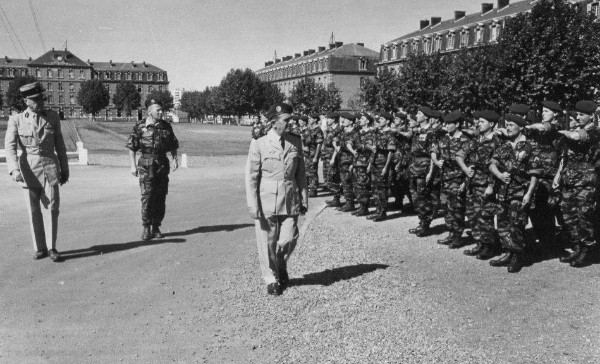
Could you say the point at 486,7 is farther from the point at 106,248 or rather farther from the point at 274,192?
the point at 274,192

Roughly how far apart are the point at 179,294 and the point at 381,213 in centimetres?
567

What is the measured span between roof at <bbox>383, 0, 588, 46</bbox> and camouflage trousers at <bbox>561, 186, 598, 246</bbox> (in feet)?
174

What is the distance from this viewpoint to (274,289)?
664cm

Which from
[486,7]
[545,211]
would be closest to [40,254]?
[545,211]

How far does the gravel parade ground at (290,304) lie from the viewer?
524 cm

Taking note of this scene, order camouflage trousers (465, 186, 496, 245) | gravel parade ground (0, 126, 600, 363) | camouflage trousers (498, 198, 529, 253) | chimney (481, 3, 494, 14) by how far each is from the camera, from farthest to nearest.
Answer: chimney (481, 3, 494, 14)
camouflage trousers (465, 186, 496, 245)
camouflage trousers (498, 198, 529, 253)
gravel parade ground (0, 126, 600, 363)

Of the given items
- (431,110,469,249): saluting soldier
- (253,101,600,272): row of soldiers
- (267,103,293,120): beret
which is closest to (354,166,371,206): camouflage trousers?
(253,101,600,272): row of soldiers

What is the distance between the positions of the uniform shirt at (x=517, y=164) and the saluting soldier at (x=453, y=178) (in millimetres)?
1024

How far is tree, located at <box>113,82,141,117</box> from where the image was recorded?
159m

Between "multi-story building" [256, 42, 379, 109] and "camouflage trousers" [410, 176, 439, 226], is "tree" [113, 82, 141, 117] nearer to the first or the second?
"multi-story building" [256, 42, 379, 109]

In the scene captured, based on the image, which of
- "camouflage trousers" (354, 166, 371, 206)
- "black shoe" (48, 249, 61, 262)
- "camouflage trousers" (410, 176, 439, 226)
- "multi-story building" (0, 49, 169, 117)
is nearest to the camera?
"black shoe" (48, 249, 61, 262)

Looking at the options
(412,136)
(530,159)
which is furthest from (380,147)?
(530,159)

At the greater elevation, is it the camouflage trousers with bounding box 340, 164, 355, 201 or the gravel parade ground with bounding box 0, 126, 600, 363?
the camouflage trousers with bounding box 340, 164, 355, 201

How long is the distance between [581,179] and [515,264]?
4.77 ft
